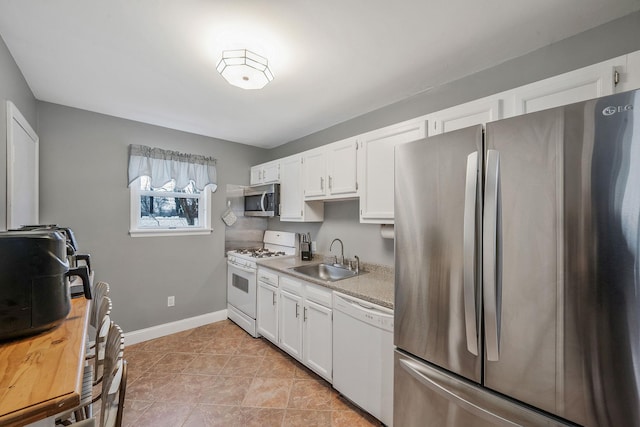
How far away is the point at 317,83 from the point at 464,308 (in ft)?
6.18

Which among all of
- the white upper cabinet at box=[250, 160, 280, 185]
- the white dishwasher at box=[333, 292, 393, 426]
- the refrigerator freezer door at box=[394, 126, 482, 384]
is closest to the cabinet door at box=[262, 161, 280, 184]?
the white upper cabinet at box=[250, 160, 280, 185]

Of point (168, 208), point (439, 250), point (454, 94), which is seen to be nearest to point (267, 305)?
point (168, 208)

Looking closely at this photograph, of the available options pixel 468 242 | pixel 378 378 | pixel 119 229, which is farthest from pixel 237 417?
pixel 119 229

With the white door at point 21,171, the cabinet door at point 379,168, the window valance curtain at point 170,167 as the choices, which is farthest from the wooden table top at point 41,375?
the window valance curtain at point 170,167

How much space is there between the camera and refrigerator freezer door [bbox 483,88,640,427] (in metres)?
0.83

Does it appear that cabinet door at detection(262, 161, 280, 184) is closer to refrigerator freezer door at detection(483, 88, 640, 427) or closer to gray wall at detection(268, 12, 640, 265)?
gray wall at detection(268, 12, 640, 265)

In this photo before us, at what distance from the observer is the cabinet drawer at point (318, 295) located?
6.93ft

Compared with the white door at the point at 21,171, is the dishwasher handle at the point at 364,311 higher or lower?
lower

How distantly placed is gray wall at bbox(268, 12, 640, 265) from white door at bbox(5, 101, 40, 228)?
8.20 feet

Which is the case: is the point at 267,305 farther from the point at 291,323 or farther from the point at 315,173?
the point at 315,173

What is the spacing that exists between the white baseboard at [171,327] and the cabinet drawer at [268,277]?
43.3 inches

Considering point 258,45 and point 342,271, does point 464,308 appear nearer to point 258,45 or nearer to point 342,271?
point 342,271

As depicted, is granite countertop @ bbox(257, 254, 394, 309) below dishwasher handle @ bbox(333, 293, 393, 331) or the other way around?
the other way around

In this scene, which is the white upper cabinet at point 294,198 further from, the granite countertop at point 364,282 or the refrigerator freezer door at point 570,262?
the refrigerator freezer door at point 570,262
